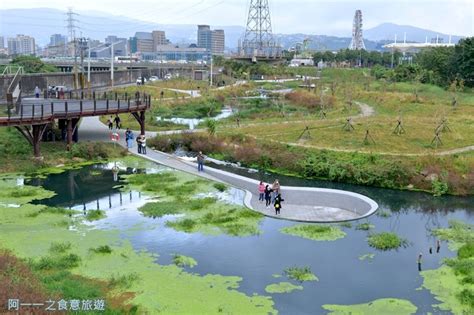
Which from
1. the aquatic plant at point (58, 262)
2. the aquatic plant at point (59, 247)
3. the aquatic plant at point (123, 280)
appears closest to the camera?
the aquatic plant at point (123, 280)

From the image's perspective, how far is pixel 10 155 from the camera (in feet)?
107

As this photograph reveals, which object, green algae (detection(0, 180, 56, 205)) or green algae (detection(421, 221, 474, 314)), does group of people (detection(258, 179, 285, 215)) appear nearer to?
green algae (detection(421, 221, 474, 314))

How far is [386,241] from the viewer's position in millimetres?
20984

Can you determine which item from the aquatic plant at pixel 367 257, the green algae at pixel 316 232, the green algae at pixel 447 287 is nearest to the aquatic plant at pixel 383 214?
the green algae at pixel 316 232

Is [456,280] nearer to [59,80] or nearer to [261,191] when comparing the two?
[261,191]

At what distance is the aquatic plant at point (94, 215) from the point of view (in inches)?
924

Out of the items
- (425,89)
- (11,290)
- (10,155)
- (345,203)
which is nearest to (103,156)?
(10,155)

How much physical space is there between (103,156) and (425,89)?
47664 mm

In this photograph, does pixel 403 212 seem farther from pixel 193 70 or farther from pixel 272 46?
pixel 272 46

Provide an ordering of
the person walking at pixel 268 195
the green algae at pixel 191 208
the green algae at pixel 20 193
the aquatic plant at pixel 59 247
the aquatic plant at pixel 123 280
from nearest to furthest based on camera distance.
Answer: the aquatic plant at pixel 123 280, the aquatic plant at pixel 59 247, the green algae at pixel 191 208, the person walking at pixel 268 195, the green algae at pixel 20 193

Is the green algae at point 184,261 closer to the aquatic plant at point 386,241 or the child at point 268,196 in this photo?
the aquatic plant at point 386,241

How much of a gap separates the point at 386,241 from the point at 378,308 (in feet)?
19.0

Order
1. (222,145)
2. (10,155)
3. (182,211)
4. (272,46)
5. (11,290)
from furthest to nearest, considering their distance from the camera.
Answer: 1. (272,46)
2. (222,145)
3. (10,155)
4. (182,211)
5. (11,290)

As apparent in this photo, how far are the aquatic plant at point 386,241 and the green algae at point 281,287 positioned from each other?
5300 millimetres
